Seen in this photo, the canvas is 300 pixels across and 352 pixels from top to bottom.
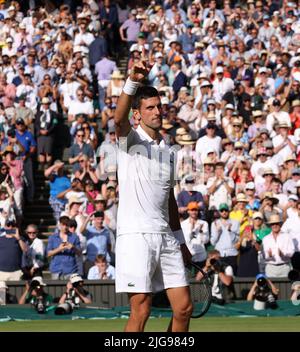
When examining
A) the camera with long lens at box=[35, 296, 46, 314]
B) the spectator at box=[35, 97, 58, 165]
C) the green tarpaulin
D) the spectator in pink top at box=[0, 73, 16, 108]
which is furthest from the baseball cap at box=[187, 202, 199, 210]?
the spectator in pink top at box=[0, 73, 16, 108]

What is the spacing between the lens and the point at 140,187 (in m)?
8.33

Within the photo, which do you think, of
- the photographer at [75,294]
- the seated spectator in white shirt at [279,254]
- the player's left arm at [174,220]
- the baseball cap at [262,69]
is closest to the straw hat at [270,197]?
the seated spectator in white shirt at [279,254]

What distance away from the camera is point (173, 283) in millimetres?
8320

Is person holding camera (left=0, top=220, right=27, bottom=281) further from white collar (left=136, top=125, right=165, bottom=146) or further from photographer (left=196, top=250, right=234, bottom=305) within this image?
white collar (left=136, top=125, right=165, bottom=146)

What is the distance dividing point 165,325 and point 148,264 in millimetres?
5688

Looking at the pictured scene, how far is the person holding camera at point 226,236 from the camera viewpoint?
1753cm

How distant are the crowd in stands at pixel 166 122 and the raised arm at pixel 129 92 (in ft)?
30.1

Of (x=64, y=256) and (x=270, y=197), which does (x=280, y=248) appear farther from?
(x=64, y=256)

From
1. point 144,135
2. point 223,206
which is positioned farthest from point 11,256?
point 144,135

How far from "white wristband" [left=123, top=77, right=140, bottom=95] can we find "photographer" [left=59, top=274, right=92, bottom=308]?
8.65 m

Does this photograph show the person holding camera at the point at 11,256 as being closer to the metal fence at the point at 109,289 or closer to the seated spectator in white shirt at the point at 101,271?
the metal fence at the point at 109,289

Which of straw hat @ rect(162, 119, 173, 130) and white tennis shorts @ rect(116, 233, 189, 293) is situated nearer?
white tennis shorts @ rect(116, 233, 189, 293)

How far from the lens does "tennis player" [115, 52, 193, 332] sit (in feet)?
26.9
